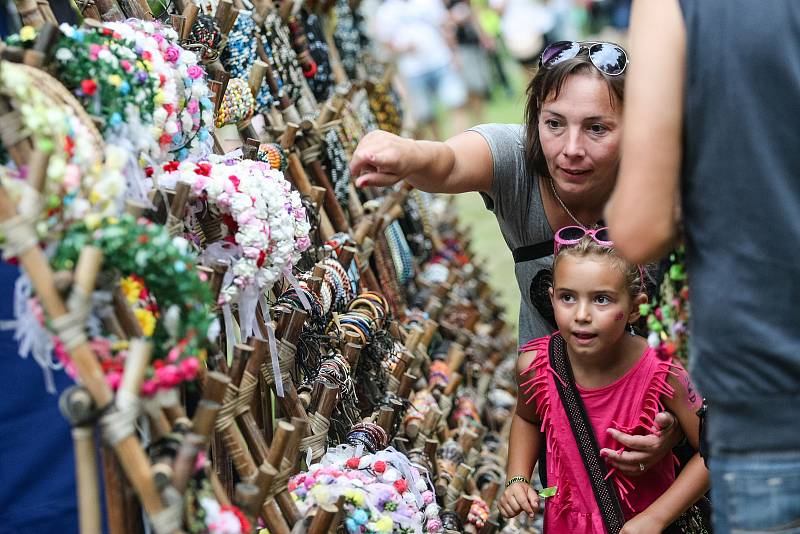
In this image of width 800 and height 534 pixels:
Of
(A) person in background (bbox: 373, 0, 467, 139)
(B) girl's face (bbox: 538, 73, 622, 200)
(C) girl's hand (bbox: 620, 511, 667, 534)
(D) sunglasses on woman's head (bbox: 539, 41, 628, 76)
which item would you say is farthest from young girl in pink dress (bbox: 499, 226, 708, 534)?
(A) person in background (bbox: 373, 0, 467, 139)

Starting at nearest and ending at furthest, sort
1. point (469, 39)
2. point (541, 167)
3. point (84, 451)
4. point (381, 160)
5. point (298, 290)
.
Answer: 1. point (84, 451)
2. point (381, 160)
3. point (541, 167)
4. point (298, 290)
5. point (469, 39)

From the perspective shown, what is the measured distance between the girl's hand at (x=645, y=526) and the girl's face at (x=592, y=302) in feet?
1.10

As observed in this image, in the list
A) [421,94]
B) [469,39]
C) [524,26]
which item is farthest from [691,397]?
[524,26]

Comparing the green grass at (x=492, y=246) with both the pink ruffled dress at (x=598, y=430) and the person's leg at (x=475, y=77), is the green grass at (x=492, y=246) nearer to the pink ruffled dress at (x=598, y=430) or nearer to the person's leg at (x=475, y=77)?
the person's leg at (x=475, y=77)

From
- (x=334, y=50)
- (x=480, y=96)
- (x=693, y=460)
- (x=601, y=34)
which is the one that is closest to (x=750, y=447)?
(x=693, y=460)

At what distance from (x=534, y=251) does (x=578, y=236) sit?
5.7 inches

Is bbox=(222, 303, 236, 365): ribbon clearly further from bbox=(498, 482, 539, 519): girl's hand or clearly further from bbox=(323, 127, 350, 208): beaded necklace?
bbox=(323, 127, 350, 208): beaded necklace

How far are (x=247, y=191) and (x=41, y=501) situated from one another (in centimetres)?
69

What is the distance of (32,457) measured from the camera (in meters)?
1.94

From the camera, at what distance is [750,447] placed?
135 cm

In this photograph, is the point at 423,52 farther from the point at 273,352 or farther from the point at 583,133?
the point at 273,352

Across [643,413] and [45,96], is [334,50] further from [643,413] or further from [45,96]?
[45,96]

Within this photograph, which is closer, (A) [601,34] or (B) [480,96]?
(B) [480,96]

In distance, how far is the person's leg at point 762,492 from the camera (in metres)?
1.34
